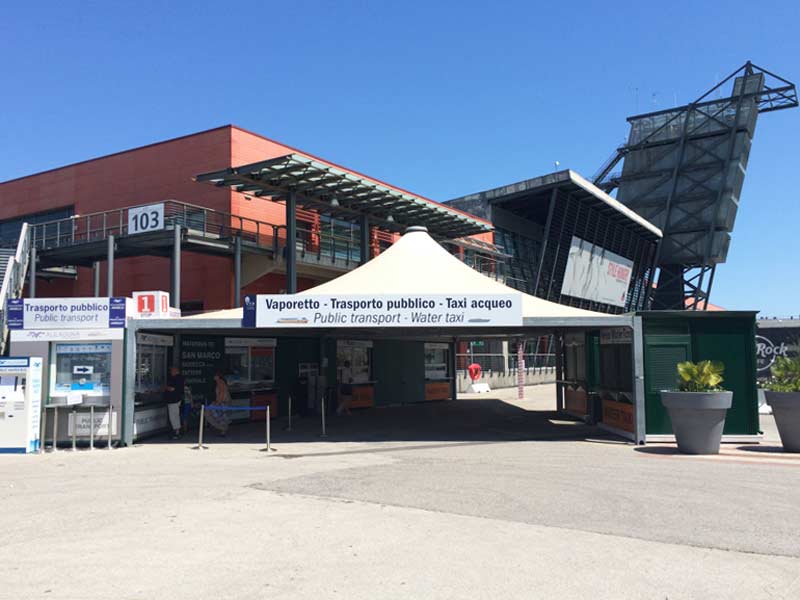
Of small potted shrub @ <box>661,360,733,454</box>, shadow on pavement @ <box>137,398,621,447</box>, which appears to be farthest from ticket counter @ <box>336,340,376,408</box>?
small potted shrub @ <box>661,360,733,454</box>

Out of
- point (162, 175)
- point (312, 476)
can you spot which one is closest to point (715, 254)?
point (162, 175)

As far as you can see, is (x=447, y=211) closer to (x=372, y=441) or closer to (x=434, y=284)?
(x=434, y=284)

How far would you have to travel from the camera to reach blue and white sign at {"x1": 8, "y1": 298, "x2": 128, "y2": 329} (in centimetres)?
1389

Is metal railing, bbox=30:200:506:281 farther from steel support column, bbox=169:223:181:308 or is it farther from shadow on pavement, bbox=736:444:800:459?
shadow on pavement, bbox=736:444:800:459

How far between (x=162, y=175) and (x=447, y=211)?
11.5m

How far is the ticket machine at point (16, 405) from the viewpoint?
13.0 m

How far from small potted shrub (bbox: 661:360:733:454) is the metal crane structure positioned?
44168 millimetres

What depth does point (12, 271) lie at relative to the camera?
22.1 metres

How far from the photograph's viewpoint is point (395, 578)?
527cm

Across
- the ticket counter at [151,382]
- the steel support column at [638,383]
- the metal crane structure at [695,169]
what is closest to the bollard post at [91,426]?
the ticket counter at [151,382]

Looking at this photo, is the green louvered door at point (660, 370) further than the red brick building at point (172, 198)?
No

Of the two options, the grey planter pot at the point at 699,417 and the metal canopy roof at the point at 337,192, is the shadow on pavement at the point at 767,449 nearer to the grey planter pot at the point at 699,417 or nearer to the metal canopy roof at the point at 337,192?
the grey planter pot at the point at 699,417

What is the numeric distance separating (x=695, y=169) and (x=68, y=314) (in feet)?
165

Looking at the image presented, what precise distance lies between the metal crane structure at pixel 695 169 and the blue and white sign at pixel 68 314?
158 feet
